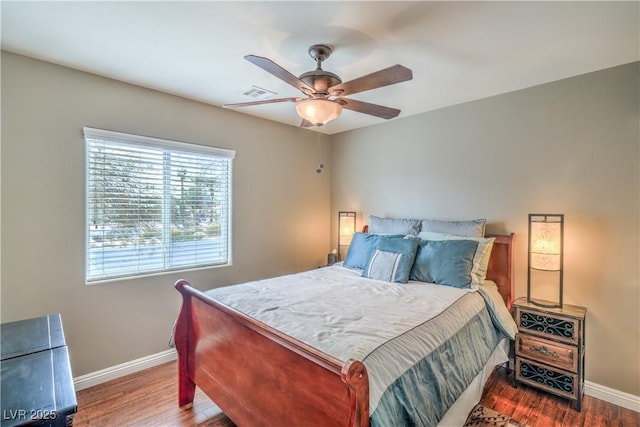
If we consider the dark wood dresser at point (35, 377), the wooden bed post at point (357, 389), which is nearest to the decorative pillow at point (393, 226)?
the wooden bed post at point (357, 389)

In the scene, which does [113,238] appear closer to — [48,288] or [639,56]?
[48,288]

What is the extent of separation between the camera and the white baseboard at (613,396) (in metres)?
2.28

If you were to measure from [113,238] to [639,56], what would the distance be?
4.43m

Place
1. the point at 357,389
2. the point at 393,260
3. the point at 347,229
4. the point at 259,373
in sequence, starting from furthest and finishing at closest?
the point at 347,229 → the point at 393,260 → the point at 259,373 → the point at 357,389

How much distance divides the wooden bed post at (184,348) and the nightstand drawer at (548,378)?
265 cm

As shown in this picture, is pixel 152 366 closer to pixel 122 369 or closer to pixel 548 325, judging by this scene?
pixel 122 369

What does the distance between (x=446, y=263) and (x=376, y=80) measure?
167 centimetres

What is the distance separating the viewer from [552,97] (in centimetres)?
265

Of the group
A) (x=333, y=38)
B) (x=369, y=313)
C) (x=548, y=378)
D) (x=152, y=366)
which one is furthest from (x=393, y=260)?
(x=152, y=366)

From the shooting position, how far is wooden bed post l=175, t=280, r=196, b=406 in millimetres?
2254

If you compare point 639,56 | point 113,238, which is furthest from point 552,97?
point 113,238

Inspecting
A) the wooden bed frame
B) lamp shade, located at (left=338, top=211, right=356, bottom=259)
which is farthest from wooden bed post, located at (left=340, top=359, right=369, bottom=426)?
lamp shade, located at (left=338, top=211, right=356, bottom=259)

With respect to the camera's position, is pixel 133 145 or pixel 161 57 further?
pixel 133 145

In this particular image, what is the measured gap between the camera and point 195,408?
2.24m
